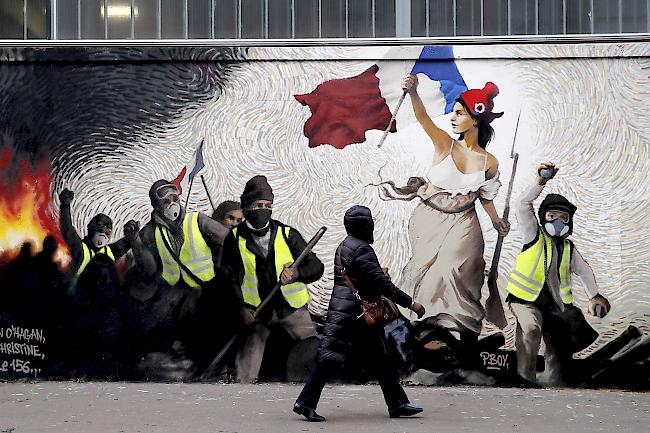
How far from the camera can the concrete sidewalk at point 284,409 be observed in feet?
28.1

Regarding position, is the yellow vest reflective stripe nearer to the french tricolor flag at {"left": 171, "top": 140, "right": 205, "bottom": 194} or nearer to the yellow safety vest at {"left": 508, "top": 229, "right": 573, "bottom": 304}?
the french tricolor flag at {"left": 171, "top": 140, "right": 205, "bottom": 194}

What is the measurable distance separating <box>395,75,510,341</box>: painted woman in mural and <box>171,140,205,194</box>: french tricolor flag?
190cm

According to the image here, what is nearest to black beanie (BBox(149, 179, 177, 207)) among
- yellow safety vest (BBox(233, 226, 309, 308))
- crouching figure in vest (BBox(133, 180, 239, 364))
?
crouching figure in vest (BBox(133, 180, 239, 364))

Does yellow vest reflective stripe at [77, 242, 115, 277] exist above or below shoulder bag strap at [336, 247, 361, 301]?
above

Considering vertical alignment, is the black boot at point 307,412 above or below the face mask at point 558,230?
below

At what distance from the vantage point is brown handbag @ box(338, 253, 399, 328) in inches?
344

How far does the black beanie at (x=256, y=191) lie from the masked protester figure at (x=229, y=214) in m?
0.08

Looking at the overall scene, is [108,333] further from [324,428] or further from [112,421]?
[324,428]

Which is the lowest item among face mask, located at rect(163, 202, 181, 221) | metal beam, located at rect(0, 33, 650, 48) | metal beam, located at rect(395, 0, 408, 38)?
face mask, located at rect(163, 202, 181, 221)

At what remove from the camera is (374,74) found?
10.7 metres

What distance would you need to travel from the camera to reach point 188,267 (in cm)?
1080

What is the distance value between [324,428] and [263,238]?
8.93 ft

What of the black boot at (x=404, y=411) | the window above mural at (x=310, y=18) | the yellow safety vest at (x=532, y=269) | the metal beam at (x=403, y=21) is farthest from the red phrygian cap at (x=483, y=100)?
the black boot at (x=404, y=411)

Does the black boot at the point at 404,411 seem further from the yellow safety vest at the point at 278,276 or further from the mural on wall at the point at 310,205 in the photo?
the yellow safety vest at the point at 278,276
